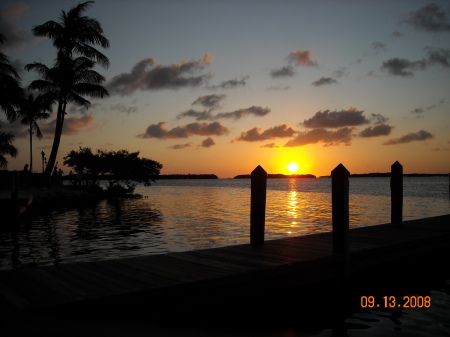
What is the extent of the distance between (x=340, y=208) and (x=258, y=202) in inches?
74.3

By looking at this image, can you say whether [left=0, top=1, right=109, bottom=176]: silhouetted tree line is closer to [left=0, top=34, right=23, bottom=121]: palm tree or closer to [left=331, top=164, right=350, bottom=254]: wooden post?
[left=0, top=34, right=23, bottom=121]: palm tree

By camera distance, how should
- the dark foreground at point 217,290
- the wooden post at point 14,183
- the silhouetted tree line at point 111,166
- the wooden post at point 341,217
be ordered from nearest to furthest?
the dark foreground at point 217,290
the wooden post at point 341,217
the wooden post at point 14,183
the silhouetted tree line at point 111,166

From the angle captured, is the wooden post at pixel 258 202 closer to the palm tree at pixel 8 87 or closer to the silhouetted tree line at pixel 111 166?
the palm tree at pixel 8 87

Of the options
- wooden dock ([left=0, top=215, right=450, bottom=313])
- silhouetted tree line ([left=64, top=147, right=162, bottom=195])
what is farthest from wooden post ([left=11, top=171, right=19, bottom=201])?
silhouetted tree line ([left=64, top=147, right=162, bottom=195])

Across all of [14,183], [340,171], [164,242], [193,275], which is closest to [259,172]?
[340,171]

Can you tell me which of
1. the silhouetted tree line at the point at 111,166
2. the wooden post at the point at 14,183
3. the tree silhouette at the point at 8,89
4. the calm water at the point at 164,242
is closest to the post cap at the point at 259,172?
the calm water at the point at 164,242

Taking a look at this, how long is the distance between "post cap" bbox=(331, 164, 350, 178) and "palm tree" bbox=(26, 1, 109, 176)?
29.2 meters

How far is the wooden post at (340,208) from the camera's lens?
7613 millimetres

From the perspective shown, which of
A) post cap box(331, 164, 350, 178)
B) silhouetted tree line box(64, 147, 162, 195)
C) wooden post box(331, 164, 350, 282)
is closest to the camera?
wooden post box(331, 164, 350, 282)

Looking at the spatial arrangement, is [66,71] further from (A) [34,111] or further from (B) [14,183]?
(B) [14,183]

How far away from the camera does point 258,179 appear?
28.5 feet

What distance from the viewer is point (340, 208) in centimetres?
780

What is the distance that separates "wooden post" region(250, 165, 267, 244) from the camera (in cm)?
870

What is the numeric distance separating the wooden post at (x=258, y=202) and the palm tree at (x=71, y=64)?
27814 millimetres
